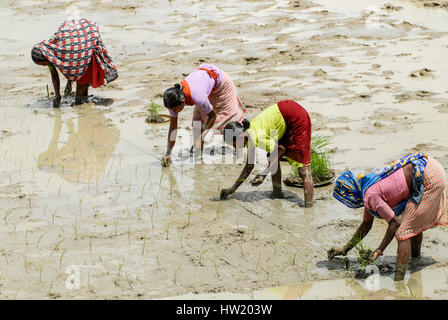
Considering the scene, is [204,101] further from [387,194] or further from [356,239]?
[387,194]

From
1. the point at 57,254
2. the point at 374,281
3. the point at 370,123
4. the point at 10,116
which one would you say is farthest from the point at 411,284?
the point at 10,116

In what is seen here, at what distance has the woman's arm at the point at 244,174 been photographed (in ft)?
18.5

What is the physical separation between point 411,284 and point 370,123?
355 centimetres

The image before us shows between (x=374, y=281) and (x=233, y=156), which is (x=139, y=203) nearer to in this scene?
(x=233, y=156)

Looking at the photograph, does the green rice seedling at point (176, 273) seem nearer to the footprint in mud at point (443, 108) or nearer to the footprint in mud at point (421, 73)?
the footprint in mud at point (443, 108)

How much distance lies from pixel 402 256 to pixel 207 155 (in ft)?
10.8

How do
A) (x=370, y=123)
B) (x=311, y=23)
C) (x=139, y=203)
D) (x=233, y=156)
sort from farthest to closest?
(x=311, y=23)
(x=370, y=123)
(x=233, y=156)
(x=139, y=203)

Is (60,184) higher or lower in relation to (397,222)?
lower

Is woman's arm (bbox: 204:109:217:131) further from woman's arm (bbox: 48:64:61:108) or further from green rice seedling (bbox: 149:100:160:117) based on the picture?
woman's arm (bbox: 48:64:61:108)

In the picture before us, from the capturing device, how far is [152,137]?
775cm

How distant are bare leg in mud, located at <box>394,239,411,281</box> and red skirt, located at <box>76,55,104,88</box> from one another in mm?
5625

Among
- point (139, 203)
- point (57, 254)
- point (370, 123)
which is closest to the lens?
point (57, 254)

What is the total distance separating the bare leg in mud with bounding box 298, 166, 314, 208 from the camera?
225 inches

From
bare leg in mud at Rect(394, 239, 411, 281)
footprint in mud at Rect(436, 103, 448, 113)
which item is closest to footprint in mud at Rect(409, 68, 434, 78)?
footprint in mud at Rect(436, 103, 448, 113)
